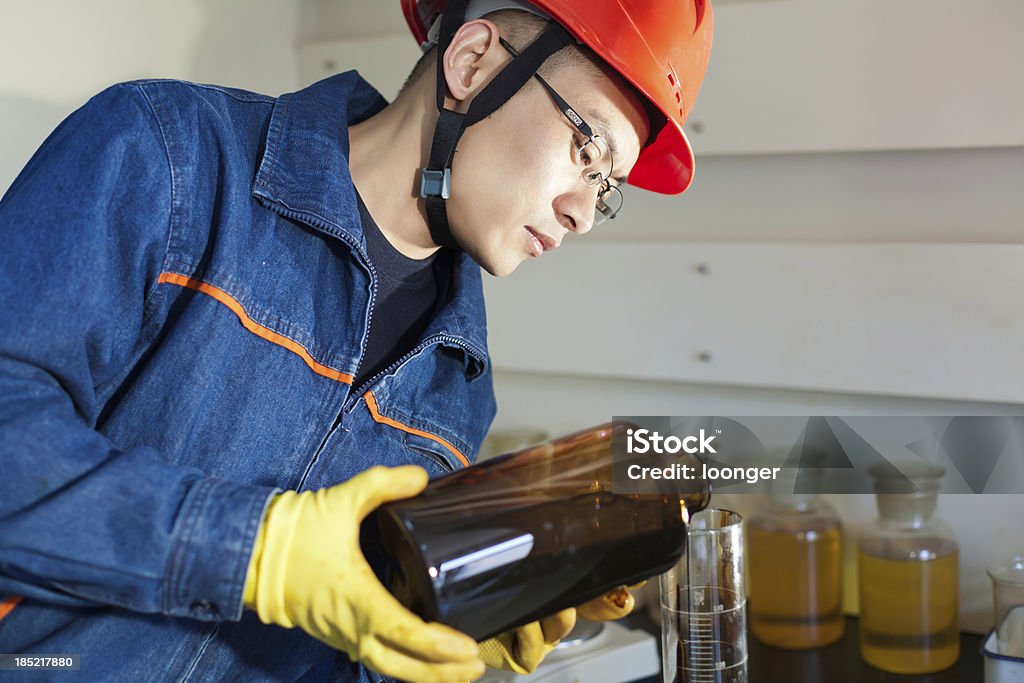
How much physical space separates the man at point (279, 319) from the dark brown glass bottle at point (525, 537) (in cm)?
3

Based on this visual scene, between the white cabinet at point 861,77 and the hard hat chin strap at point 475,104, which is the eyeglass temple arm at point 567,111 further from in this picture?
the white cabinet at point 861,77

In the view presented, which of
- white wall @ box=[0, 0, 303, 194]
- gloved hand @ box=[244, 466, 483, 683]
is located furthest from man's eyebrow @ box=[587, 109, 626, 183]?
white wall @ box=[0, 0, 303, 194]

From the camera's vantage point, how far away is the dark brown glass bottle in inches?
32.8

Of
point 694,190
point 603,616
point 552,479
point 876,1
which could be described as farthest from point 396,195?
point 876,1

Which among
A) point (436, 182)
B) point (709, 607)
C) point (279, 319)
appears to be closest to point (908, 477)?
point (709, 607)

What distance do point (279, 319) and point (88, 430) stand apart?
263mm

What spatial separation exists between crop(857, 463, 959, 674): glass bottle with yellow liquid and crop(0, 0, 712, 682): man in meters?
0.64

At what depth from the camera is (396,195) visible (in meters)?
1.20

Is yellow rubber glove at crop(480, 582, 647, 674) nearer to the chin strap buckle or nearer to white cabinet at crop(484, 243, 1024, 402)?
the chin strap buckle

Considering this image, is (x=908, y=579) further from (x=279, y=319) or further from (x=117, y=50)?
(x=117, y=50)

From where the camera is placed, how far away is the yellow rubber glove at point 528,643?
3.65ft

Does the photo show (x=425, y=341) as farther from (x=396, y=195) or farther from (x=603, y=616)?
(x=603, y=616)

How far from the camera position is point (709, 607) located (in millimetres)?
1169

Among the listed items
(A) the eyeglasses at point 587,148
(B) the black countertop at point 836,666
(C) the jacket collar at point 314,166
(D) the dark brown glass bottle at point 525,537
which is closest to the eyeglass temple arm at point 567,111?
(A) the eyeglasses at point 587,148
